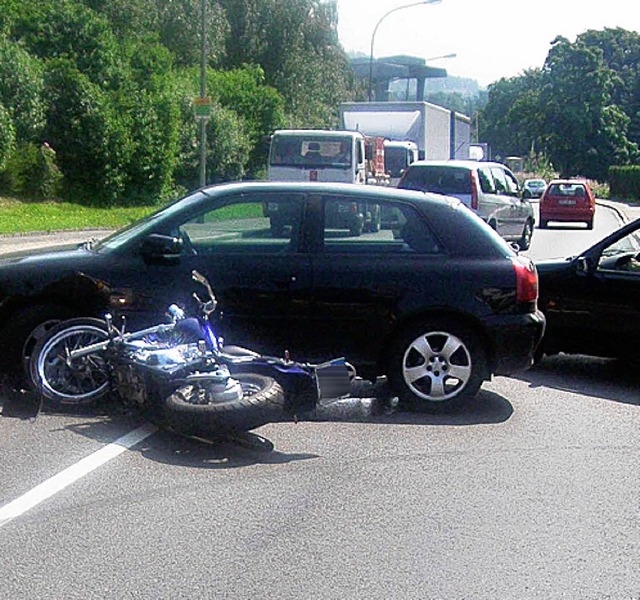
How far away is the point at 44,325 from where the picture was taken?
7.89 m

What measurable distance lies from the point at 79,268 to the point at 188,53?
50.5 m

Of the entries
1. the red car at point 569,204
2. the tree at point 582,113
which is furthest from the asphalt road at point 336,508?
the tree at point 582,113

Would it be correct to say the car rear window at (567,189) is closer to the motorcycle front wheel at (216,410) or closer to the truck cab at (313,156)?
the truck cab at (313,156)

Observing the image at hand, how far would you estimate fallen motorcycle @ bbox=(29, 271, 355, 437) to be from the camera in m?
6.70

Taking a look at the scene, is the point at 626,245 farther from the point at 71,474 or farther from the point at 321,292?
the point at 71,474

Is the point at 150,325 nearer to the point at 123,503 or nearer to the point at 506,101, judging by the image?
the point at 123,503

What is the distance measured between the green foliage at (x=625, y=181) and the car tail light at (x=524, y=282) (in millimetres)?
57619

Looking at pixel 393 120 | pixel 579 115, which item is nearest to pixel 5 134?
pixel 393 120

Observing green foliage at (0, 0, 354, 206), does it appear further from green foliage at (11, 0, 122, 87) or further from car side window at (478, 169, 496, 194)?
car side window at (478, 169, 496, 194)

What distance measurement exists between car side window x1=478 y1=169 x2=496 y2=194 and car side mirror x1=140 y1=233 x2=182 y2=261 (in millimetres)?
13793

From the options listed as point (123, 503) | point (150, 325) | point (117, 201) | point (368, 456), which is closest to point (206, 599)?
point (123, 503)

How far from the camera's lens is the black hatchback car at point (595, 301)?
8.93 meters

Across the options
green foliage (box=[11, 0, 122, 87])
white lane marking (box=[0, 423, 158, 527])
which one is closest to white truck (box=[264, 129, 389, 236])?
green foliage (box=[11, 0, 122, 87])

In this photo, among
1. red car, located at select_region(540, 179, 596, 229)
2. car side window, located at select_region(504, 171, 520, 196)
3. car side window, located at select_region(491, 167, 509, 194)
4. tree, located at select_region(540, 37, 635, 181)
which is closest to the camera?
car side window, located at select_region(491, 167, 509, 194)
